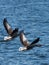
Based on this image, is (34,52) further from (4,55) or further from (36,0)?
(36,0)

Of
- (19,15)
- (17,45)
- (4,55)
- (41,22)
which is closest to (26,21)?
(41,22)

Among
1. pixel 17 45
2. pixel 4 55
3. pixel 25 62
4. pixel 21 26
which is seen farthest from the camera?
pixel 21 26

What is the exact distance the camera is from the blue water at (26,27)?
84.3ft

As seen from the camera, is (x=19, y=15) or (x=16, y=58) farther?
(x=19, y=15)

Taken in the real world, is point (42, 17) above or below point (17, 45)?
below

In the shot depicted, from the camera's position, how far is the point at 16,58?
25734 millimetres

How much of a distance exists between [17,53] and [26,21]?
466 inches

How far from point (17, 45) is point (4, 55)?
260 cm

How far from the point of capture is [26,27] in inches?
1391

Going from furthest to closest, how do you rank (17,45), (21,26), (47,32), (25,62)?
(21,26) < (47,32) < (17,45) < (25,62)

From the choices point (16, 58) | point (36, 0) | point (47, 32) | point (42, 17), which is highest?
point (16, 58)

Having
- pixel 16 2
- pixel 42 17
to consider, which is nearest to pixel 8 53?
pixel 42 17

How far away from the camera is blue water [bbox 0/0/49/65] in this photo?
2570cm

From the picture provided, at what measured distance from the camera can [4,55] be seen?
26406mm
